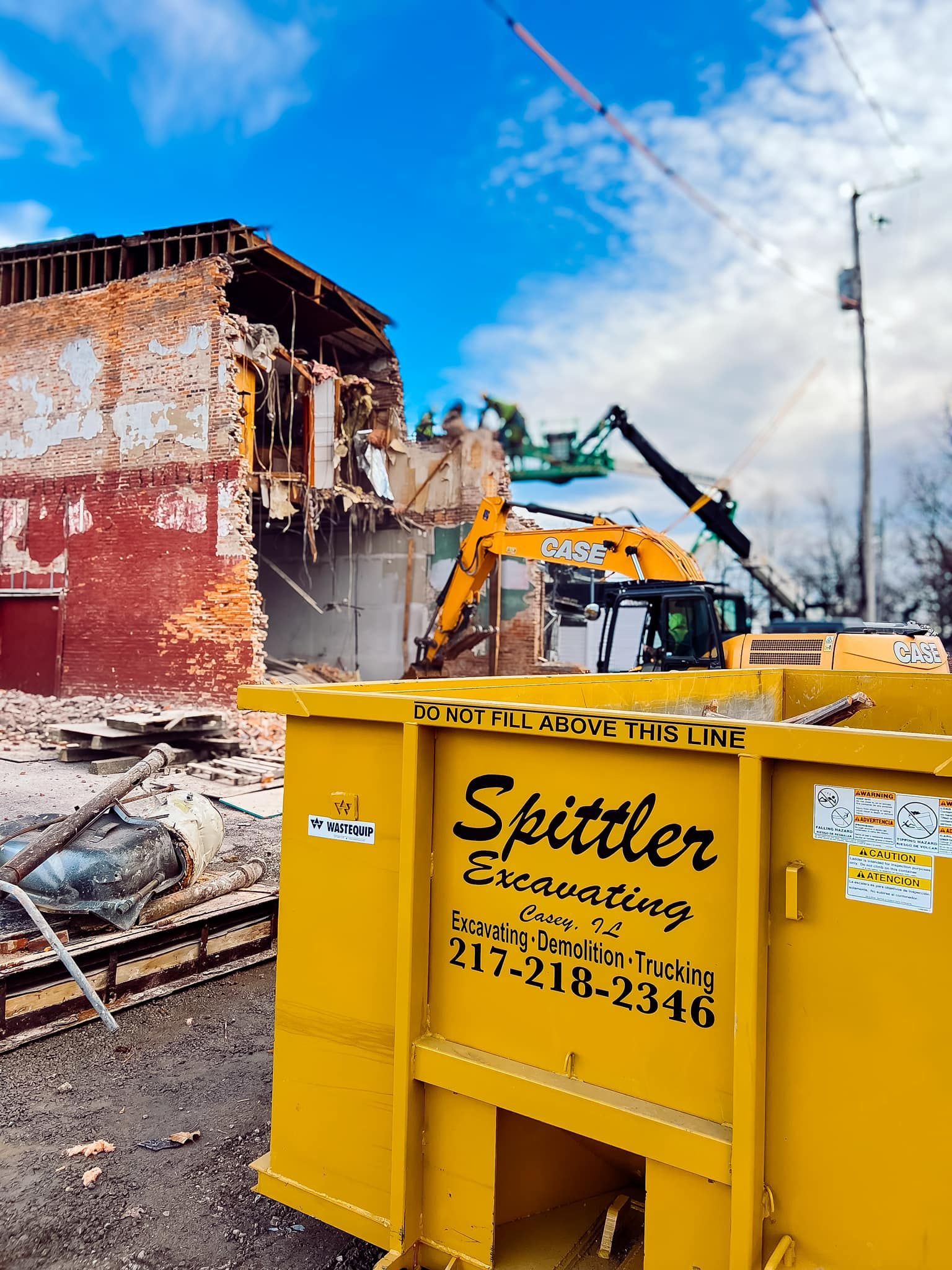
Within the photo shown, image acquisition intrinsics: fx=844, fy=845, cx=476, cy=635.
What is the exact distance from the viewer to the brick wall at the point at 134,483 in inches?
556

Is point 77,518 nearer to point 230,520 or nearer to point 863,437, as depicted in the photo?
point 230,520

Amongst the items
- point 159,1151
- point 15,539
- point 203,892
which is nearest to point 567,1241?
point 159,1151

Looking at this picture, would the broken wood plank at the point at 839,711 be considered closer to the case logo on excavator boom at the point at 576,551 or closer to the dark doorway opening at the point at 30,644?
the case logo on excavator boom at the point at 576,551

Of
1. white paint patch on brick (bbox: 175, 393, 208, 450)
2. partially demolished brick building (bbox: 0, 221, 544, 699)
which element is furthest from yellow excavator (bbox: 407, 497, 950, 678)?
white paint patch on brick (bbox: 175, 393, 208, 450)

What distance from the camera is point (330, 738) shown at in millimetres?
2783

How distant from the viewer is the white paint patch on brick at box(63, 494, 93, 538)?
1549cm

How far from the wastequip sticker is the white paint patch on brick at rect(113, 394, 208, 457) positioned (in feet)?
41.5

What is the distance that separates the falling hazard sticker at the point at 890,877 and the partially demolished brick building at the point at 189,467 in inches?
510

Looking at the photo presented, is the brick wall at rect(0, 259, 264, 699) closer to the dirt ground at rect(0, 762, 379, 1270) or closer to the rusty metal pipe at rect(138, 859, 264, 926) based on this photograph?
the rusty metal pipe at rect(138, 859, 264, 926)

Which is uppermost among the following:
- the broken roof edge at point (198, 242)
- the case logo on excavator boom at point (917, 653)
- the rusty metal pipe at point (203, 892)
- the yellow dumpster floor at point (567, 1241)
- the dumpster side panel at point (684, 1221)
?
the broken roof edge at point (198, 242)

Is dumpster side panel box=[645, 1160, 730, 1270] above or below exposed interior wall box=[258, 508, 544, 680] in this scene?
below

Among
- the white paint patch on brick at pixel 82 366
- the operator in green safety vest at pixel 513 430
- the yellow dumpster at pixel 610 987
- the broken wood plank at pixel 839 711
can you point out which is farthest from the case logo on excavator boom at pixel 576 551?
the operator in green safety vest at pixel 513 430

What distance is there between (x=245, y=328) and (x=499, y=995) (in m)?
14.1

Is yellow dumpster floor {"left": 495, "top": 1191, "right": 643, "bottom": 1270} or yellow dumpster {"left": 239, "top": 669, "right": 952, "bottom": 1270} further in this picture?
yellow dumpster floor {"left": 495, "top": 1191, "right": 643, "bottom": 1270}
